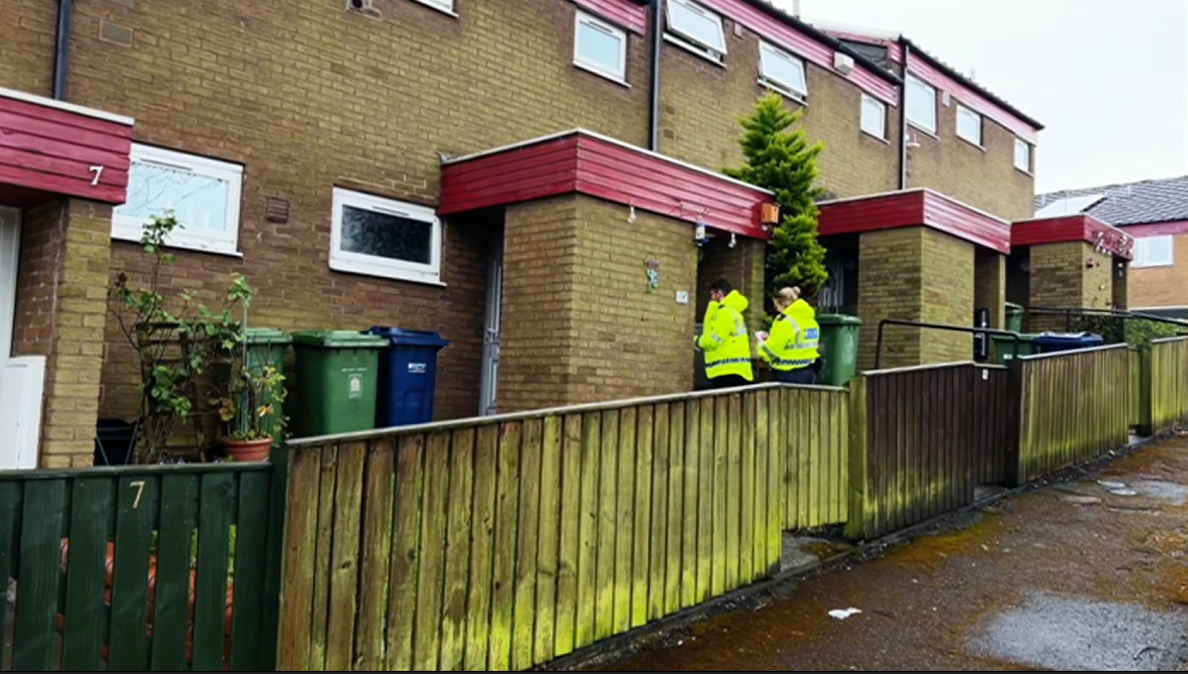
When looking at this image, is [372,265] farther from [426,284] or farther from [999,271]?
[999,271]

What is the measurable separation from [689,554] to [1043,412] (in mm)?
5114

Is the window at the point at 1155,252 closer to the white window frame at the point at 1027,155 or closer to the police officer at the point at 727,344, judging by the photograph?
the white window frame at the point at 1027,155

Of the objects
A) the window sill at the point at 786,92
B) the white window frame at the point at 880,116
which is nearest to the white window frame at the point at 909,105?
the white window frame at the point at 880,116

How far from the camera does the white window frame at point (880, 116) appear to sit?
14545 millimetres

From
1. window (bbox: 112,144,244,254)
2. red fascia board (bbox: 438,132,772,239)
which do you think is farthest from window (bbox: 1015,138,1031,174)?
window (bbox: 112,144,244,254)

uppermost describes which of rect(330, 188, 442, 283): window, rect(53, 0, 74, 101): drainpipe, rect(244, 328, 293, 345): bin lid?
rect(53, 0, 74, 101): drainpipe

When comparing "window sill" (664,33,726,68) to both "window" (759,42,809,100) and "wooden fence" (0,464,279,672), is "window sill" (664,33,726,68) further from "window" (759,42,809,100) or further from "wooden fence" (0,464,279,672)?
"wooden fence" (0,464,279,672)

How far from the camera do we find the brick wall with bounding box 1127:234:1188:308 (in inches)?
1072

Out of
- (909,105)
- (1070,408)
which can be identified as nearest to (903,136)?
(909,105)

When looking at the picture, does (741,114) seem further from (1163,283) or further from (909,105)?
(1163,283)

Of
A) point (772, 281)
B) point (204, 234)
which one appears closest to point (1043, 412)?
point (772, 281)

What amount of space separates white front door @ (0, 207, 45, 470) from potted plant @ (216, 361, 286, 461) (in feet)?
4.22

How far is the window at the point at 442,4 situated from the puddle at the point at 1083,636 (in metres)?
7.36

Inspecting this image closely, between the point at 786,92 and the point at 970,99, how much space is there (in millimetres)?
7088
